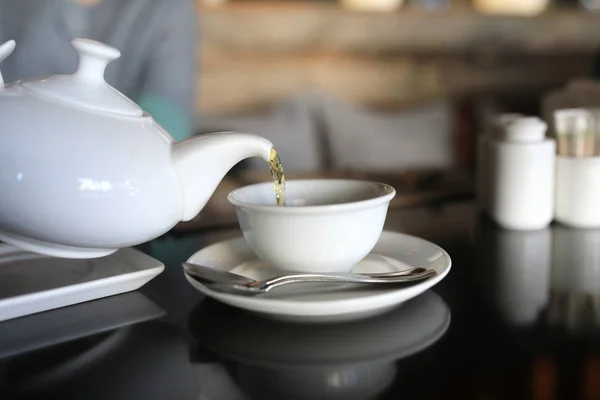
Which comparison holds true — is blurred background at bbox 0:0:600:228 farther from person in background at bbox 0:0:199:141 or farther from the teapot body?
the teapot body

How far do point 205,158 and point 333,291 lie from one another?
159 mm

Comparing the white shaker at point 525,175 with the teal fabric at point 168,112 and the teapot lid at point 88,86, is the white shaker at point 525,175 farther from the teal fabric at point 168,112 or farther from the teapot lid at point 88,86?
the teal fabric at point 168,112

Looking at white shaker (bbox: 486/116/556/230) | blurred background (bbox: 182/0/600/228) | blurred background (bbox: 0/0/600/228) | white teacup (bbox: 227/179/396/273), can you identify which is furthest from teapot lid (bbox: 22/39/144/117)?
blurred background (bbox: 182/0/600/228)

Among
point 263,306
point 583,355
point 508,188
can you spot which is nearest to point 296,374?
point 263,306

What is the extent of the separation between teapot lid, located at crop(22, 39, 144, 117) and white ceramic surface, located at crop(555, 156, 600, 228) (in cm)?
58

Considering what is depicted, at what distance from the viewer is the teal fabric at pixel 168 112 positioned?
1664 millimetres

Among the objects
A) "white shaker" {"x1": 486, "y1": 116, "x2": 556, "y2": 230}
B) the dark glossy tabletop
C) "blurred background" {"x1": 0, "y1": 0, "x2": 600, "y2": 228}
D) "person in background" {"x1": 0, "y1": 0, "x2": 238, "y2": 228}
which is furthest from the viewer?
"blurred background" {"x1": 0, "y1": 0, "x2": 600, "y2": 228}

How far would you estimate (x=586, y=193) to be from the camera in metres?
0.83

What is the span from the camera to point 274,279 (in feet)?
1.60

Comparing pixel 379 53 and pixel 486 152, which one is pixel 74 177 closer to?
pixel 486 152

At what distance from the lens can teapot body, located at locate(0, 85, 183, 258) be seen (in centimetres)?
48

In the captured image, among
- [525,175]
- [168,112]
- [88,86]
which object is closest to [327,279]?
[88,86]

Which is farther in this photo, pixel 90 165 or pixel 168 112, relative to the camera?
pixel 168 112

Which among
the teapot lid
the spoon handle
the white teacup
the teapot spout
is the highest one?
the teapot lid
